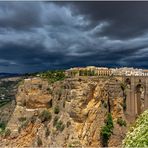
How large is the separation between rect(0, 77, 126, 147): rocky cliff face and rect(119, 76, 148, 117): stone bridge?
735 mm

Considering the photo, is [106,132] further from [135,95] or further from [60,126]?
[135,95]

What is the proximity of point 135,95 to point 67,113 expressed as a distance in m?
5.70

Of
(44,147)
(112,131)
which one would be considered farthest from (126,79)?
(44,147)

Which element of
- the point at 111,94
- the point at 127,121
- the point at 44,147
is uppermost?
the point at 111,94

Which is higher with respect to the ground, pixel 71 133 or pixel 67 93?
pixel 67 93

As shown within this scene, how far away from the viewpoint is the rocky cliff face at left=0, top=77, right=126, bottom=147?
32.5 metres

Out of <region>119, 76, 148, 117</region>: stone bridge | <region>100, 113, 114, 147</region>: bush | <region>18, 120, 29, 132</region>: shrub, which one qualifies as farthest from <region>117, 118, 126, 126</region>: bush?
<region>18, 120, 29, 132</region>: shrub

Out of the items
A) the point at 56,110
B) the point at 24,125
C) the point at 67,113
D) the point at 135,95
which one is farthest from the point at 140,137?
the point at 24,125

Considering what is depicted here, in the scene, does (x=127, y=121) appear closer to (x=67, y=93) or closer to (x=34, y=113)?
(x=67, y=93)

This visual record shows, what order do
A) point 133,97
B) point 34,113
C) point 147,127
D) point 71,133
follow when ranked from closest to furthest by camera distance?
point 147,127, point 71,133, point 133,97, point 34,113

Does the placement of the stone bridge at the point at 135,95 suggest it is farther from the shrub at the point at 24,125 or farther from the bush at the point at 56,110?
the shrub at the point at 24,125

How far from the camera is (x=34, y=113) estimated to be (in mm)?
37219

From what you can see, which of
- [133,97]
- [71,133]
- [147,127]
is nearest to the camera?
[147,127]

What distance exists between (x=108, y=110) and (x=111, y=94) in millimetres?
1331
